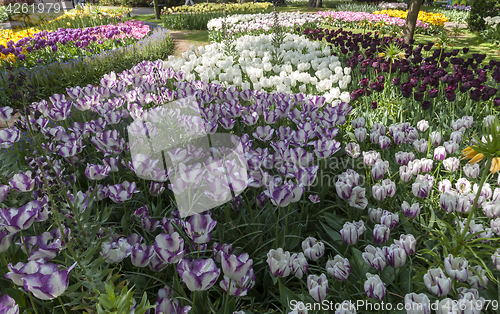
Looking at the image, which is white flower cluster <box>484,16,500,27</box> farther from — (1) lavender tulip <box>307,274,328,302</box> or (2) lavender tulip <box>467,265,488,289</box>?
(1) lavender tulip <box>307,274,328,302</box>

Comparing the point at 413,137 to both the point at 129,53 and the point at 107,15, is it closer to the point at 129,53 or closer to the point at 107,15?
the point at 129,53

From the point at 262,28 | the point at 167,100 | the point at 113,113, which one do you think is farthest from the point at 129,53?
the point at 113,113

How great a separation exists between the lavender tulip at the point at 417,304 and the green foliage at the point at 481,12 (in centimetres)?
1424

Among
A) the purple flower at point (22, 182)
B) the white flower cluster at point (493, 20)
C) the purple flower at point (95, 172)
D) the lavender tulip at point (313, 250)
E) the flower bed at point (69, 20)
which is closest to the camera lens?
the lavender tulip at point (313, 250)

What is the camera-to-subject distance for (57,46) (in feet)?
27.8

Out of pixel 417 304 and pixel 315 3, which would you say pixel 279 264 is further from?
pixel 315 3

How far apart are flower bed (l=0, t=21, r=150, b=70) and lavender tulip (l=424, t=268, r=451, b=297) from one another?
324 inches

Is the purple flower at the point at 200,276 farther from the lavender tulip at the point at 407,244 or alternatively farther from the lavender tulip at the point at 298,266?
the lavender tulip at the point at 407,244

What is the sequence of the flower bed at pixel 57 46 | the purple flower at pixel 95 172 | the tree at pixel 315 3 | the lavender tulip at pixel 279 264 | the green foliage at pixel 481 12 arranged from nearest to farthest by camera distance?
1. the lavender tulip at pixel 279 264
2. the purple flower at pixel 95 172
3. the flower bed at pixel 57 46
4. the green foliage at pixel 481 12
5. the tree at pixel 315 3

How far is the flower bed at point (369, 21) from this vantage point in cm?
1238

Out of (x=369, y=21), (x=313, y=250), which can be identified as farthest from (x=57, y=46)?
(x=369, y=21)

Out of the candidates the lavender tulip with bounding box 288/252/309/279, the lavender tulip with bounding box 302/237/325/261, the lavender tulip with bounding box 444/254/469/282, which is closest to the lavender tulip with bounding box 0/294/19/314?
the lavender tulip with bounding box 288/252/309/279

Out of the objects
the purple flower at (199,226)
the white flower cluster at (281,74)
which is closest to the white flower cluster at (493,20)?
the white flower cluster at (281,74)

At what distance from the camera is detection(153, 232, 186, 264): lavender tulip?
1.33 m
